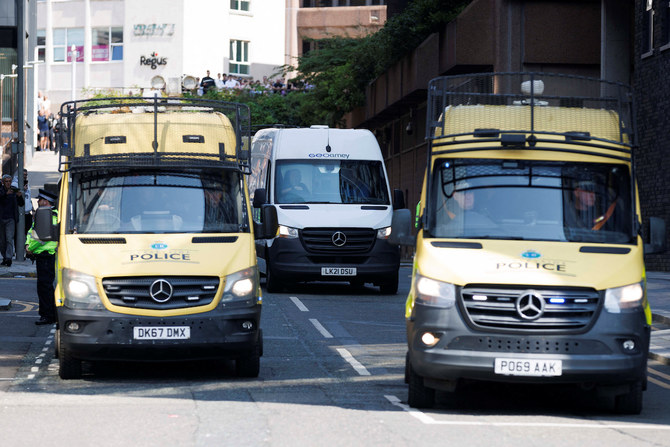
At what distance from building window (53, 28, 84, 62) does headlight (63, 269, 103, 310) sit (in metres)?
71.6

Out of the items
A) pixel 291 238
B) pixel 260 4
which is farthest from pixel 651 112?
pixel 260 4

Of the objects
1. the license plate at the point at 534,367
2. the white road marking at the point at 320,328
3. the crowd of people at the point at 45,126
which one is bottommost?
the white road marking at the point at 320,328

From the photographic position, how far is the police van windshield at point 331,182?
2294 centimetres

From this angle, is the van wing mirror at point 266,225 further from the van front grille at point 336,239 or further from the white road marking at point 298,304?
the van front grille at point 336,239

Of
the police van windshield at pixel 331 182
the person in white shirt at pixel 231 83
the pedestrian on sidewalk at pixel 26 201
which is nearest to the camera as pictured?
the police van windshield at pixel 331 182

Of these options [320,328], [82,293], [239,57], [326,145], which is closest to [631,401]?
[82,293]

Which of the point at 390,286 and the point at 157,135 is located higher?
the point at 157,135

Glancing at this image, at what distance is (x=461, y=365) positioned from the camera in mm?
10430

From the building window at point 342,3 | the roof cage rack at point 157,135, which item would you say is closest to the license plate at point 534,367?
the roof cage rack at point 157,135

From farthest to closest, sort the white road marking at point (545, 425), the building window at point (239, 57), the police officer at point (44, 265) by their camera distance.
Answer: the building window at point (239, 57)
the police officer at point (44, 265)
the white road marking at point (545, 425)

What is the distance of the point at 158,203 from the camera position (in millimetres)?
13391

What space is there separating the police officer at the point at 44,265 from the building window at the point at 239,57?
64228 millimetres

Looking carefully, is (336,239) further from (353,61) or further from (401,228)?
(353,61)

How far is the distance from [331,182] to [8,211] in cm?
1027
